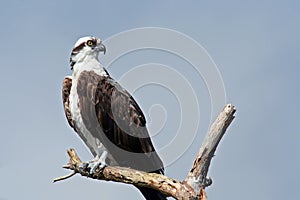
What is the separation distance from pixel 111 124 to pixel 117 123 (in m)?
0.12

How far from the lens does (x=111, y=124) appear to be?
13000 mm

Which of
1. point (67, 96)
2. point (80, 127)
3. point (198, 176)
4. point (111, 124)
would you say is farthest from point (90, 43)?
point (198, 176)

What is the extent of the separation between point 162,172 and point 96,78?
7.51 ft

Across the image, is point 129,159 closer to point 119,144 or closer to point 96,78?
point 119,144

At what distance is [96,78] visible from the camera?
1336 centimetres

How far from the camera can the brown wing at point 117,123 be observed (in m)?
12.9

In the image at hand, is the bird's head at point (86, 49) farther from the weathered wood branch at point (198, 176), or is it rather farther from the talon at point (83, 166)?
the weathered wood branch at point (198, 176)

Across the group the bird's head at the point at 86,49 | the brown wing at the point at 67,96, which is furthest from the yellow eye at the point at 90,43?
the brown wing at the point at 67,96

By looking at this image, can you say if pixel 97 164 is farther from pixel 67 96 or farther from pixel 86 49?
pixel 86 49

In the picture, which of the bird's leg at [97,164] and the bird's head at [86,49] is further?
the bird's head at [86,49]

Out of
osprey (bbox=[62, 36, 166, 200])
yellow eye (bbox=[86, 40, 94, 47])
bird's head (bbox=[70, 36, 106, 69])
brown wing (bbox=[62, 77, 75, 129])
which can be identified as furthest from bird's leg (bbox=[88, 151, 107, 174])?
yellow eye (bbox=[86, 40, 94, 47])

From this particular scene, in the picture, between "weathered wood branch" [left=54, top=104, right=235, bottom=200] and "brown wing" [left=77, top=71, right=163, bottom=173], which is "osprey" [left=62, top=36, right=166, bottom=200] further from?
"weathered wood branch" [left=54, top=104, right=235, bottom=200]

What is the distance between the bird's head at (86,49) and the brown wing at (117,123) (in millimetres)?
1098

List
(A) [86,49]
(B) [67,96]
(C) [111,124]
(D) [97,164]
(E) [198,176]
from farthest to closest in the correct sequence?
1. (A) [86,49]
2. (B) [67,96]
3. (C) [111,124]
4. (D) [97,164]
5. (E) [198,176]
